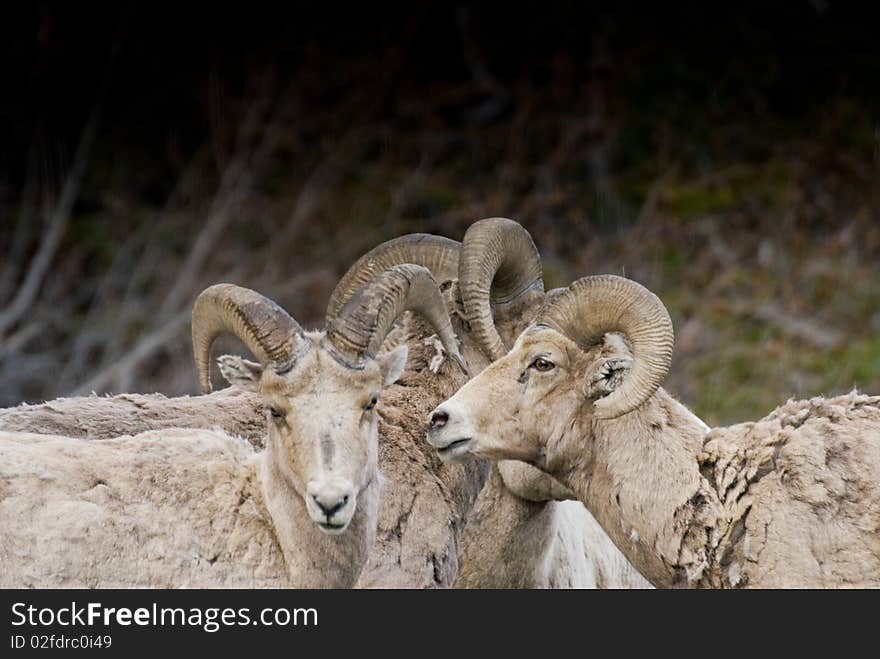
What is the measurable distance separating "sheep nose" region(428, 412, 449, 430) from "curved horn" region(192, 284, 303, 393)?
87cm

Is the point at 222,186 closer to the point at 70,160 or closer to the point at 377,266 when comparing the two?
the point at 70,160

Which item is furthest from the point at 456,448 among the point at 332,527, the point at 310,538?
the point at 332,527

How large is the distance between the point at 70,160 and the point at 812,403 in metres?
16.0

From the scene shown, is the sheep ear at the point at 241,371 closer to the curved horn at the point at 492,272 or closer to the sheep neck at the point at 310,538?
the sheep neck at the point at 310,538

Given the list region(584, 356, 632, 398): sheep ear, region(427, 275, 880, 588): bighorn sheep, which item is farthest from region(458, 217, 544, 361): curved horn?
region(584, 356, 632, 398): sheep ear

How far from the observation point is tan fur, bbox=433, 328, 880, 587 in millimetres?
8039

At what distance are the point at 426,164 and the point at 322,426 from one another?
622 inches

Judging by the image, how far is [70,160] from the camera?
22.7 meters

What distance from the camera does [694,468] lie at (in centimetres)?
847

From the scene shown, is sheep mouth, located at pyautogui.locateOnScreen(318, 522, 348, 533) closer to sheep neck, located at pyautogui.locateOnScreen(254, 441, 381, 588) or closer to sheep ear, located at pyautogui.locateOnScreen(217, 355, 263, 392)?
sheep neck, located at pyautogui.locateOnScreen(254, 441, 381, 588)

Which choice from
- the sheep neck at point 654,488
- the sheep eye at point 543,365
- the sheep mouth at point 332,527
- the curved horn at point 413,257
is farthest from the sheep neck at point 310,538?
the curved horn at point 413,257

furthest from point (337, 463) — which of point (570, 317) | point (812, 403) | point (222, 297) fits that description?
point (812, 403)

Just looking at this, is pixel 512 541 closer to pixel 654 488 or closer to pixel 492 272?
pixel 654 488

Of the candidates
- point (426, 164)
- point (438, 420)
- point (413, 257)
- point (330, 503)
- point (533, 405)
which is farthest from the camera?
point (426, 164)
